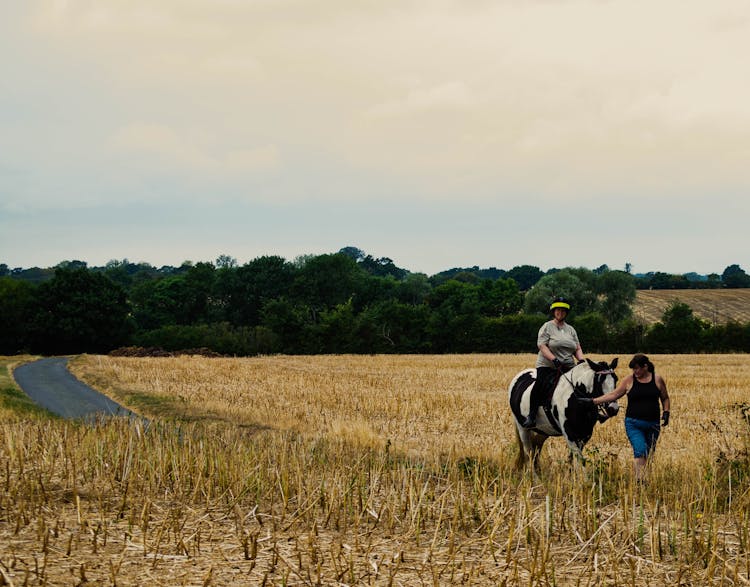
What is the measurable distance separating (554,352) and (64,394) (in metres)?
24.5

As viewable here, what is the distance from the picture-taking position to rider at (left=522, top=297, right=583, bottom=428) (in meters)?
11.5

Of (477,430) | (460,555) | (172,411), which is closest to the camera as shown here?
(460,555)

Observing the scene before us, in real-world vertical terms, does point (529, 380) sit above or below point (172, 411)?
above

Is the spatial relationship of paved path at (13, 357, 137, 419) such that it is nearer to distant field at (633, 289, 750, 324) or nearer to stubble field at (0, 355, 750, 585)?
stubble field at (0, 355, 750, 585)

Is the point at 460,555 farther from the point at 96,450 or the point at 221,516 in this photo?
the point at 96,450

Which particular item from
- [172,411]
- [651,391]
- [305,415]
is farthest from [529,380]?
[172,411]

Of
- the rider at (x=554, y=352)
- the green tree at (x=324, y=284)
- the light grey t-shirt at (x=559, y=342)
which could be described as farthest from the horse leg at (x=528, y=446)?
the green tree at (x=324, y=284)

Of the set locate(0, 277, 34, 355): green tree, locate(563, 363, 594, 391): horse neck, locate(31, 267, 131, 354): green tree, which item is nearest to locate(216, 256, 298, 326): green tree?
locate(31, 267, 131, 354): green tree

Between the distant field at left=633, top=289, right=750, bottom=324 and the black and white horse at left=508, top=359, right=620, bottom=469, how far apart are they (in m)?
104

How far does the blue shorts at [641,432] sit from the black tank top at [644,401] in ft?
0.22

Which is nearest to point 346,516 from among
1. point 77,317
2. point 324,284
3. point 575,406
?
point 575,406

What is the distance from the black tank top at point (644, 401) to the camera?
1047cm

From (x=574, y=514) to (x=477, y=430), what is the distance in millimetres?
9760

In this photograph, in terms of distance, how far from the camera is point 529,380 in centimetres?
1227
